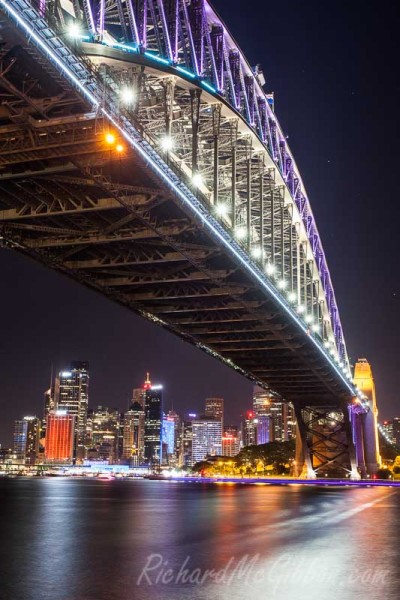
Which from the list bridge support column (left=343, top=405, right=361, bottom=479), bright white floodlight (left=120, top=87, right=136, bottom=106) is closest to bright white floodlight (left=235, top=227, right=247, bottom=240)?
bright white floodlight (left=120, top=87, right=136, bottom=106)

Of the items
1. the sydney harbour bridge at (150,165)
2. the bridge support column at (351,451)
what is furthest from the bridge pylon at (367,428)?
the sydney harbour bridge at (150,165)

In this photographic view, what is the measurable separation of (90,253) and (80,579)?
30217 mm

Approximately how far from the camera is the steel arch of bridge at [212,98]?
28641mm

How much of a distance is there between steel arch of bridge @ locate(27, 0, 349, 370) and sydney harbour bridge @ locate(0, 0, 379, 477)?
0.12 m

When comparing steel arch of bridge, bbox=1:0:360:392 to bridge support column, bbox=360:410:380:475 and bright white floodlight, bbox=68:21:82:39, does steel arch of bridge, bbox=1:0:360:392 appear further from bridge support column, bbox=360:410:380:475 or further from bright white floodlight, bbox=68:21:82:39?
bridge support column, bbox=360:410:380:475

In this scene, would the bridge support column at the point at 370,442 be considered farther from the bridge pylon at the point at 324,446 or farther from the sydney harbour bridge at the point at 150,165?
the sydney harbour bridge at the point at 150,165

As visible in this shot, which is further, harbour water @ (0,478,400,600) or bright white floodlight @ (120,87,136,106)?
→ bright white floodlight @ (120,87,136,106)

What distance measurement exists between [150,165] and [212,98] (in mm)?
13209

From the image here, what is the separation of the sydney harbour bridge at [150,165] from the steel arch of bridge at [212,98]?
0.12 meters

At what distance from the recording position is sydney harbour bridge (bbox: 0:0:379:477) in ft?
78.9

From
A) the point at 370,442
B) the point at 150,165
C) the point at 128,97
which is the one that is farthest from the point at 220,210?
the point at 370,442

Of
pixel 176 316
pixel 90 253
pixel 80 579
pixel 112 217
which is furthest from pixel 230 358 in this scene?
→ pixel 80 579

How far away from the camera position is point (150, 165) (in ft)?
93.3

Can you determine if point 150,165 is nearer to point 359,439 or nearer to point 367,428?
point 359,439
